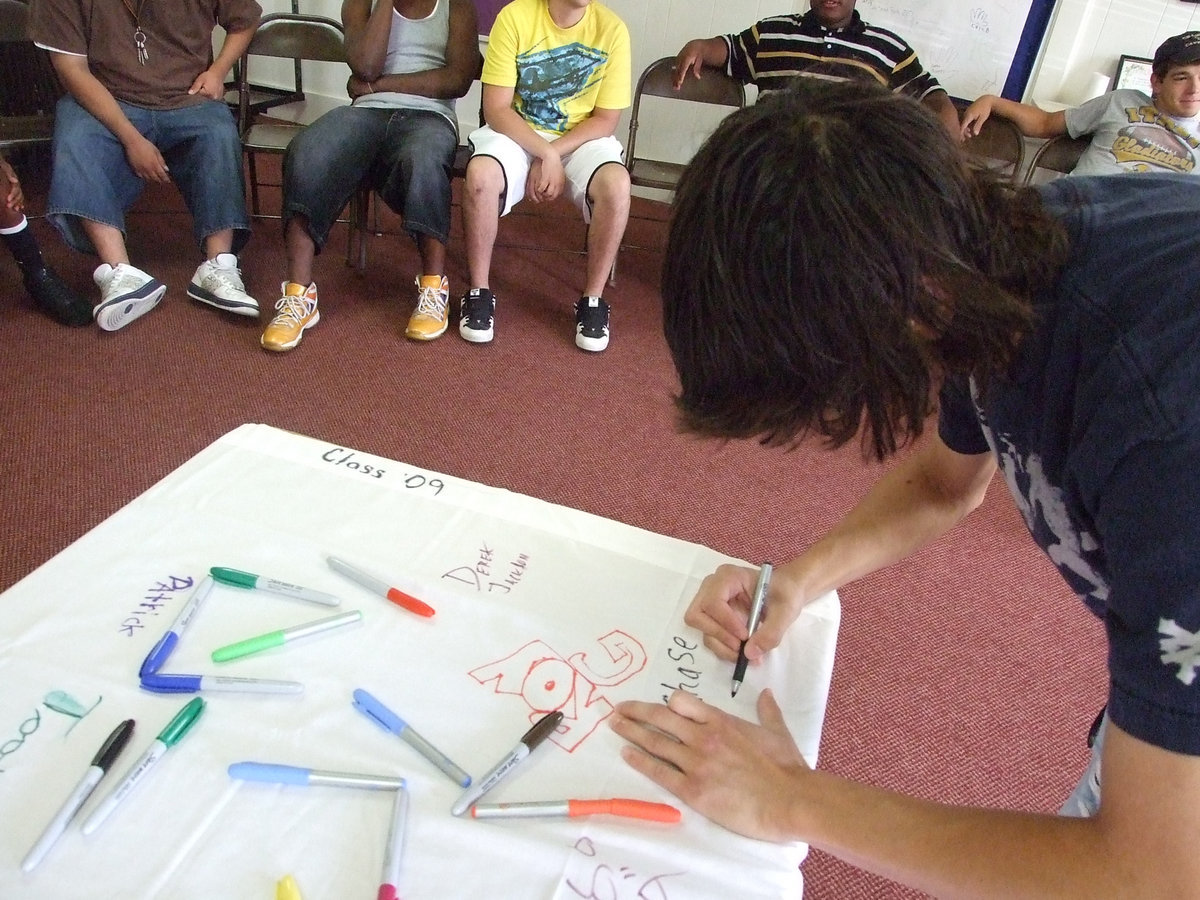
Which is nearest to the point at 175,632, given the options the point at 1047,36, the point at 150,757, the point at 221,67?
the point at 150,757

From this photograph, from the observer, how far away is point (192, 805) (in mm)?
549

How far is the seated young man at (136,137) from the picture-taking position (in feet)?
7.19

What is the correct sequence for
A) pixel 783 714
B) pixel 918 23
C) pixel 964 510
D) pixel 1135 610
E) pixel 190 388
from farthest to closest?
1. pixel 918 23
2. pixel 190 388
3. pixel 964 510
4. pixel 783 714
5. pixel 1135 610

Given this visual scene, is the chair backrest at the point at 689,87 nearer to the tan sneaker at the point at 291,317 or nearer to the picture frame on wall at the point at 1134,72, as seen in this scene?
the tan sneaker at the point at 291,317

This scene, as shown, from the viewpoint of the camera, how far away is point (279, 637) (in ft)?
2.23

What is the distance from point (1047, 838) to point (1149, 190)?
0.43 m

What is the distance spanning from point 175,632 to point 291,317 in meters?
1.66

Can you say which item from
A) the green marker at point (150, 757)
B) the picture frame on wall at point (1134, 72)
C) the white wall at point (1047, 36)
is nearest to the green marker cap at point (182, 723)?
the green marker at point (150, 757)

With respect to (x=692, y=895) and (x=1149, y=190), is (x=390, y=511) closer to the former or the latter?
(x=692, y=895)

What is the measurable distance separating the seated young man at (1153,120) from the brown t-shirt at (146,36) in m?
2.41

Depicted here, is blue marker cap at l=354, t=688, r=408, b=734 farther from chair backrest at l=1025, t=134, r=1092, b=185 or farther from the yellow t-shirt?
chair backrest at l=1025, t=134, r=1092, b=185

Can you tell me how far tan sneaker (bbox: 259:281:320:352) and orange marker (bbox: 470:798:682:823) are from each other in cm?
181

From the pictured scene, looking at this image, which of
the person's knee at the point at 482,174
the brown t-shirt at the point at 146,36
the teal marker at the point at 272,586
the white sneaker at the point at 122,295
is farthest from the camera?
the person's knee at the point at 482,174

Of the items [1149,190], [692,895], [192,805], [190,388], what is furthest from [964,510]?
[190,388]
